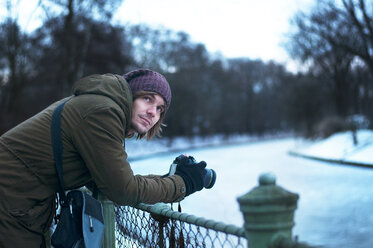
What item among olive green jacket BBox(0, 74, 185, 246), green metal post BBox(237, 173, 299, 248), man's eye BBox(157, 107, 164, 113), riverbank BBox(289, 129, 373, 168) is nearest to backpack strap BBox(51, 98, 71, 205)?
olive green jacket BBox(0, 74, 185, 246)

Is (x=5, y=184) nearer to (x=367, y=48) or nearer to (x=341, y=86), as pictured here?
(x=367, y=48)

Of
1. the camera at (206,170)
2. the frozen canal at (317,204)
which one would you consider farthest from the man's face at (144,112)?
the frozen canal at (317,204)

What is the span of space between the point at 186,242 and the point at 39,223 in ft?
2.49

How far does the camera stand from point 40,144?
2059 mm

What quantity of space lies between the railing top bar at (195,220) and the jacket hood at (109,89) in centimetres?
56

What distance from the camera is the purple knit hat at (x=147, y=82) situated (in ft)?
7.53

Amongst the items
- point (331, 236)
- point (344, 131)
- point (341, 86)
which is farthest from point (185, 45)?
point (331, 236)

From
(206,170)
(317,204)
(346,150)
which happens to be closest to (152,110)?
(206,170)

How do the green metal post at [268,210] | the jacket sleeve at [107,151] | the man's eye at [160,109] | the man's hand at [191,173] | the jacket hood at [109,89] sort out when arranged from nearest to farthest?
the green metal post at [268,210]
the jacket sleeve at [107,151]
the jacket hood at [109,89]
the man's hand at [191,173]
the man's eye at [160,109]

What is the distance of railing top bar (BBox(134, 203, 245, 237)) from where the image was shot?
1.75 metres

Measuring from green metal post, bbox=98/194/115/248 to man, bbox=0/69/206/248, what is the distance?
0.62 meters

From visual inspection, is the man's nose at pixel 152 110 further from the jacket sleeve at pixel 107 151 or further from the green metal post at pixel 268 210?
the green metal post at pixel 268 210

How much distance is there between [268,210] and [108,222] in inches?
65.4

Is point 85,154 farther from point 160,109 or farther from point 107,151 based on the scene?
point 160,109
